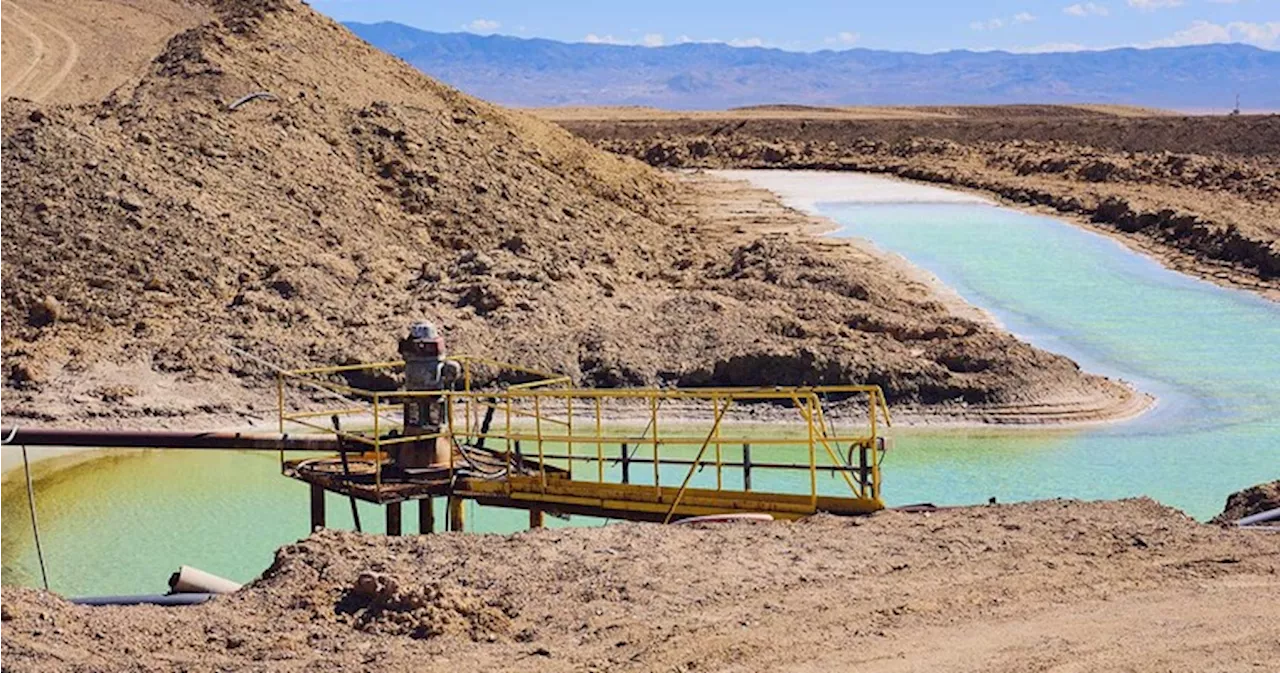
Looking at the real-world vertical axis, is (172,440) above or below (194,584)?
above

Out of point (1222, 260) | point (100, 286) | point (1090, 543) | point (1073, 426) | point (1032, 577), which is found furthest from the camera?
point (1222, 260)

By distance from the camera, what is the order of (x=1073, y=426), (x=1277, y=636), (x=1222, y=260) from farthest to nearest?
(x=1222, y=260) → (x=1073, y=426) → (x=1277, y=636)

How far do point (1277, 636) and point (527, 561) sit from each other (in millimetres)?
4952

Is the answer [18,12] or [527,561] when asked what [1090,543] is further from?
[18,12]

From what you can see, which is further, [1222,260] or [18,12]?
[18,12]

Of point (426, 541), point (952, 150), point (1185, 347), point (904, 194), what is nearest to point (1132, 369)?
point (1185, 347)

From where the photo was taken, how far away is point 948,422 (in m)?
24.7

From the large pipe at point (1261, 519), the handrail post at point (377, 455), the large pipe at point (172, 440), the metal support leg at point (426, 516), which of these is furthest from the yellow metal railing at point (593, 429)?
the large pipe at point (1261, 519)

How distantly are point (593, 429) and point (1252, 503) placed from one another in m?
10.7

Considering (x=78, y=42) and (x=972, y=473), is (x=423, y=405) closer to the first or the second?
(x=972, y=473)

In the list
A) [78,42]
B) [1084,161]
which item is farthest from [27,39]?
[1084,161]

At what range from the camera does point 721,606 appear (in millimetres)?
11562

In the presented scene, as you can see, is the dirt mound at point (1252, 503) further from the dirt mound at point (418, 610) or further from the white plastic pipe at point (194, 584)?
the white plastic pipe at point (194, 584)

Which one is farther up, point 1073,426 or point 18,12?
point 18,12
